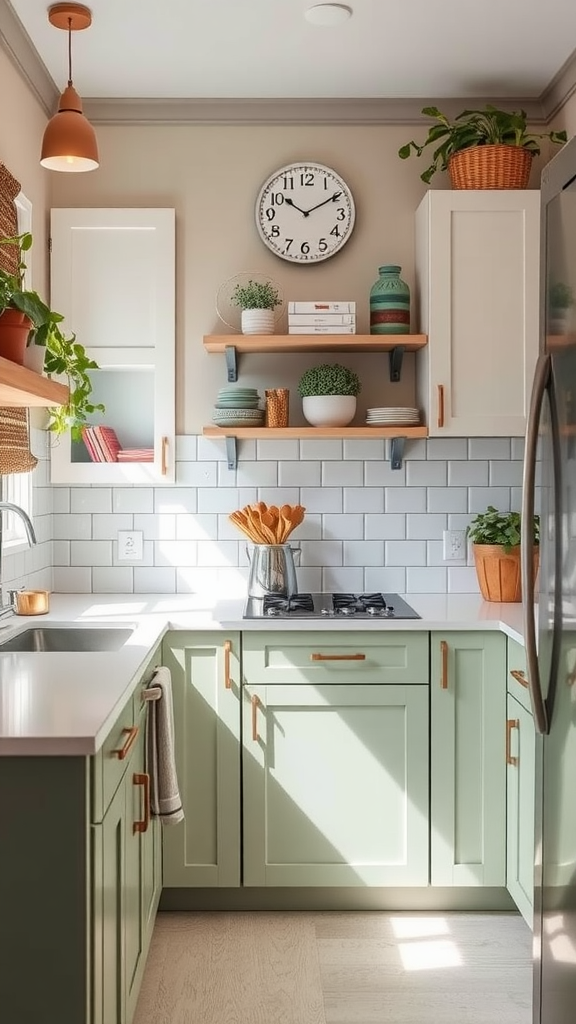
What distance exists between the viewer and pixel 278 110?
3.62 meters

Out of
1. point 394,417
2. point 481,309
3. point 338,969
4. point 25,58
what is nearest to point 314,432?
point 394,417

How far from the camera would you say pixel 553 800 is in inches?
70.9

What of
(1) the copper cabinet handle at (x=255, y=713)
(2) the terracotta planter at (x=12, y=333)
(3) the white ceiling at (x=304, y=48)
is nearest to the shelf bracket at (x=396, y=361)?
(3) the white ceiling at (x=304, y=48)

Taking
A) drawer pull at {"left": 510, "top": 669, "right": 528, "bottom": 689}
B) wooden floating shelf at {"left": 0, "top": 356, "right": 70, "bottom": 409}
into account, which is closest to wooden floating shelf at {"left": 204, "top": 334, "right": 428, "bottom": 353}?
wooden floating shelf at {"left": 0, "top": 356, "right": 70, "bottom": 409}

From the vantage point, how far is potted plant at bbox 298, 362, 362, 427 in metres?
3.42

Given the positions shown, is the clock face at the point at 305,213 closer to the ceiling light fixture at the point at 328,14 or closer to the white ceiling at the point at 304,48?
the white ceiling at the point at 304,48

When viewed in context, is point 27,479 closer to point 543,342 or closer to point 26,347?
point 26,347

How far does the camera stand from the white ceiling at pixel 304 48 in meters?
2.94

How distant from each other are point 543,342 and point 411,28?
1.67 meters

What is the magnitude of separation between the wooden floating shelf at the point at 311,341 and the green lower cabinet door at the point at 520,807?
1222 mm

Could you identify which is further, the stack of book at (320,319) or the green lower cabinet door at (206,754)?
the stack of book at (320,319)

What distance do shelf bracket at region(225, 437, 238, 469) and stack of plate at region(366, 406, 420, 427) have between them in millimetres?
495

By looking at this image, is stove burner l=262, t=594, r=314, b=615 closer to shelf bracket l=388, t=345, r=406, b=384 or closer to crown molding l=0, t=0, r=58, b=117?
shelf bracket l=388, t=345, r=406, b=384

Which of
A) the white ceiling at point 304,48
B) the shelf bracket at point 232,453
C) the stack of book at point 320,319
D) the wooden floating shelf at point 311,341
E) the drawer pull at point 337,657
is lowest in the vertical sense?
the drawer pull at point 337,657
